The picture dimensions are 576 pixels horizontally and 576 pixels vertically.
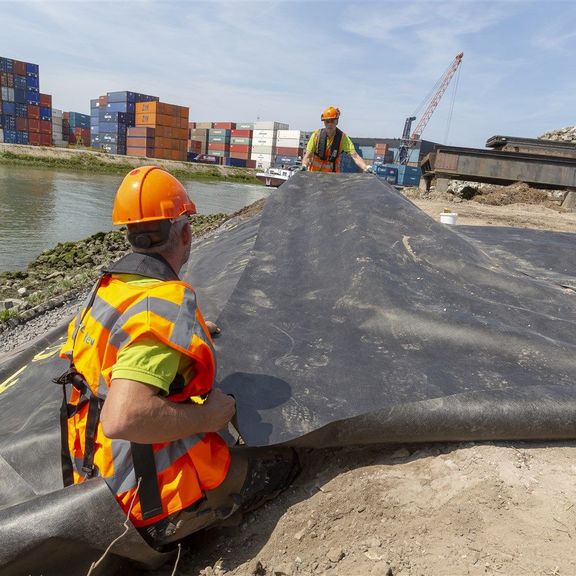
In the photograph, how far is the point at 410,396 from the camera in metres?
2.11

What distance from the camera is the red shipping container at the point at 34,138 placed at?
6156 centimetres

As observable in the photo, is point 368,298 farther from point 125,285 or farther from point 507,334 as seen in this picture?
point 125,285

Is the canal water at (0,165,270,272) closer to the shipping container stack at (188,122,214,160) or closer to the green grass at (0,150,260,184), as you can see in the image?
the green grass at (0,150,260,184)

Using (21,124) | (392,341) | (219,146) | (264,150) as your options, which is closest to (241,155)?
(264,150)

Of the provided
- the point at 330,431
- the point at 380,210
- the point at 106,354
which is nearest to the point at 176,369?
the point at 106,354

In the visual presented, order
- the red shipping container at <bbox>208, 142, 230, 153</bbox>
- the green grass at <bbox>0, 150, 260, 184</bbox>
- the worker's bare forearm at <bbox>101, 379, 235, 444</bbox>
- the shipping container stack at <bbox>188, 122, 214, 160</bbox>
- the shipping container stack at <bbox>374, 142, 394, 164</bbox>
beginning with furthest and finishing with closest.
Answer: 1. the shipping container stack at <bbox>188, 122, 214, 160</bbox>
2. the red shipping container at <bbox>208, 142, 230, 153</bbox>
3. the shipping container stack at <bbox>374, 142, 394, 164</bbox>
4. the green grass at <bbox>0, 150, 260, 184</bbox>
5. the worker's bare forearm at <bbox>101, 379, 235, 444</bbox>

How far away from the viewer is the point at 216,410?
1824 mm

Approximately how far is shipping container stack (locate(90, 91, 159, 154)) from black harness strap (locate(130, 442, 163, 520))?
252 ft

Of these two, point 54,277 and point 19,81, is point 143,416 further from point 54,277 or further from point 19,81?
point 19,81

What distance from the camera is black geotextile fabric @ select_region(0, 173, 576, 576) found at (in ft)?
6.20

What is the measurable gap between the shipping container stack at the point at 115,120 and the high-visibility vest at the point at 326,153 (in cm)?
7162

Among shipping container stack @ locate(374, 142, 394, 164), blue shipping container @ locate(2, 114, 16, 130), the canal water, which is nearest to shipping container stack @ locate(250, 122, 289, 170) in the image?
shipping container stack @ locate(374, 142, 394, 164)

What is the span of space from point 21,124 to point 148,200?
71480 millimetres

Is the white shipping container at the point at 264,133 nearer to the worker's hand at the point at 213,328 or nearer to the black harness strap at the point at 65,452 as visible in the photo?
the worker's hand at the point at 213,328
